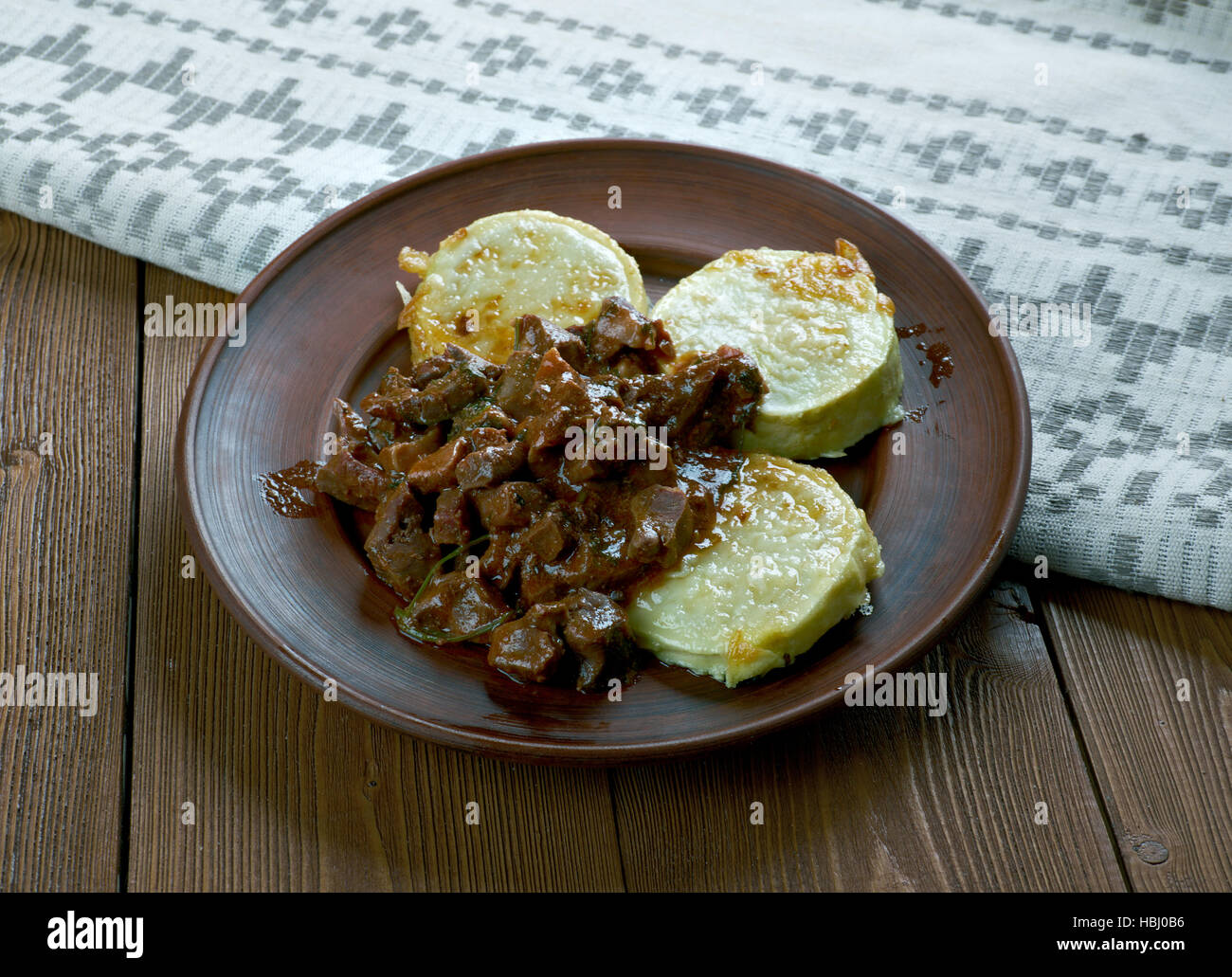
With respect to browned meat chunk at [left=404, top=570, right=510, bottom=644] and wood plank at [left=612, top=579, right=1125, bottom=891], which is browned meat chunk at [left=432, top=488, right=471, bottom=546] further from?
wood plank at [left=612, top=579, right=1125, bottom=891]

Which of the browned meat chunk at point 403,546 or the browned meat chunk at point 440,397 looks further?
the browned meat chunk at point 440,397

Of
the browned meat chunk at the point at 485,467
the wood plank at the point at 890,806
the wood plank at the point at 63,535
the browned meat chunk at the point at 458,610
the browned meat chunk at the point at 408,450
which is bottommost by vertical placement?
the wood plank at the point at 63,535

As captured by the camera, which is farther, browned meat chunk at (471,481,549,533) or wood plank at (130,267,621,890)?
browned meat chunk at (471,481,549,533)

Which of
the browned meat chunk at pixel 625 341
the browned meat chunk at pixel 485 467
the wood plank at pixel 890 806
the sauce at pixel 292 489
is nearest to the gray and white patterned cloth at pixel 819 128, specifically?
the wood plank at pixel 890 806

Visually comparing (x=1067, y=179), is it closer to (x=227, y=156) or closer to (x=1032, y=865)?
(x=1032, y=865)

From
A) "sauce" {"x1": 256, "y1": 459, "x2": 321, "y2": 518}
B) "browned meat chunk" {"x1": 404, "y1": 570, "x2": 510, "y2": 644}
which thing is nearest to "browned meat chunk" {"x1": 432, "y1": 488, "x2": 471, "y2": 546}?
"browned meat chunk" {"x1": 404, "y1": 570, "x2": 510, "y2": 644}

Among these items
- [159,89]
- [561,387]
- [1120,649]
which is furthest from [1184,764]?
[159,89]

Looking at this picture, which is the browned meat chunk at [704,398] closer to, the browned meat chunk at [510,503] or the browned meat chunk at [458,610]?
the browned meat chunk at [510,503]
